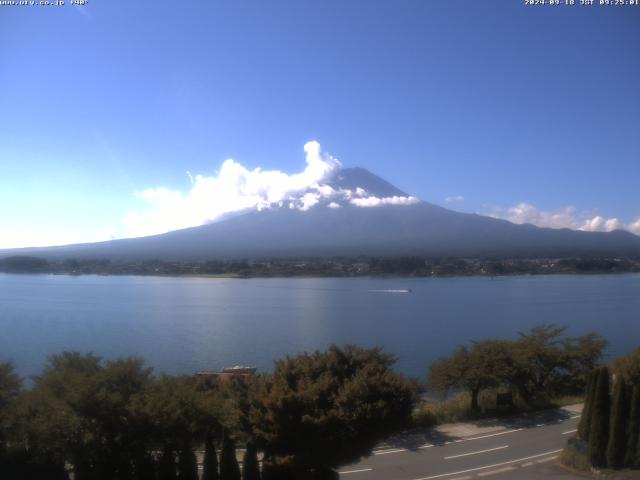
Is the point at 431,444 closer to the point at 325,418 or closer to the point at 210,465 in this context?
the point at 325,418

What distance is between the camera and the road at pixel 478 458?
547cm

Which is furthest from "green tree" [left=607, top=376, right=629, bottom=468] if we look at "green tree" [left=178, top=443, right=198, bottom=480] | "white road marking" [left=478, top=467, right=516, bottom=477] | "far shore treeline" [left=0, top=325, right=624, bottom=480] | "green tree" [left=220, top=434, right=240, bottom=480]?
"green tree" [left=178, top=443, right=198, bottom=480]

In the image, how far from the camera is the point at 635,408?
17.4 ft

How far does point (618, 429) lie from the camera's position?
5.30 meters

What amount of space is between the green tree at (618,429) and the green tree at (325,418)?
2177mm

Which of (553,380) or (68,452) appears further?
(553,380)

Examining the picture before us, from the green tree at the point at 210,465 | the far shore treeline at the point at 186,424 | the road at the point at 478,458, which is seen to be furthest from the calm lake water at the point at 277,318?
the green tree at the point at 210,465

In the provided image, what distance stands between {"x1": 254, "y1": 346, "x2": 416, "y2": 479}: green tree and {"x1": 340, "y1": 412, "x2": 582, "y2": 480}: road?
3.72 ft

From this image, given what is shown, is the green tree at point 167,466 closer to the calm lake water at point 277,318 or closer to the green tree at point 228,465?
the green tree at point 228,465

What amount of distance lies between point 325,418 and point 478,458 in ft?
8.82

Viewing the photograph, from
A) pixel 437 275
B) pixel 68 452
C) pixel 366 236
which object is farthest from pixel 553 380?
pixel 366 236

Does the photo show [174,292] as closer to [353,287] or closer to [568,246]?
[353,287]

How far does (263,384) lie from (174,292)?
32.5 metres

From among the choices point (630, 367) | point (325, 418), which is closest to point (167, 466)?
point (325, 418)
